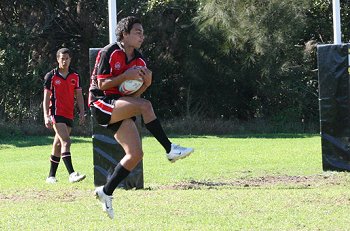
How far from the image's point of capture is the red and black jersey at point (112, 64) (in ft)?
27.7

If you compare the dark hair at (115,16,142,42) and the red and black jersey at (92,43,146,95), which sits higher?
the dark hair at (115,16,142,42)

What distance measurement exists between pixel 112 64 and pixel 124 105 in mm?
482

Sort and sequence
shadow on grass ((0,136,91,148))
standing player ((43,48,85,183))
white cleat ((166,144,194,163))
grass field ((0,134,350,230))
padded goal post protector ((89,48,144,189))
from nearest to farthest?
white cleat ((166,144,194,163)) → grass field ((0,134,350,230)) → padded goal post protector ((89,48,144,189)) → standing player ((43,48,85,183)) → shadow on grass ((0,136,91,148))

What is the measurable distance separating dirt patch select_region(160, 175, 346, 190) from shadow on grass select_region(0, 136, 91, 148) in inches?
508

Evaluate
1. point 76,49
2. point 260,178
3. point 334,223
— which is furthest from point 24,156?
point 334,223

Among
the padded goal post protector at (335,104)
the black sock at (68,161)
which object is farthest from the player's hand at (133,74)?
the padded goal post protector at (335,104)

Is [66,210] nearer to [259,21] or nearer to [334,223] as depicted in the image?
[334,223]

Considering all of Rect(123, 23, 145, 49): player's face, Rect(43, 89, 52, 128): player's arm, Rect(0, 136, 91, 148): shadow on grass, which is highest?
Rect(123, 23, 145, 49): player's face

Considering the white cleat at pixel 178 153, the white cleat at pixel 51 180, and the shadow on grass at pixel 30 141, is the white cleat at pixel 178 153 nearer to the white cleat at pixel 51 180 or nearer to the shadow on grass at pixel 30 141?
the white cleat at pixel 51 180

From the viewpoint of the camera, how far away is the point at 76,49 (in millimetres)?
31750

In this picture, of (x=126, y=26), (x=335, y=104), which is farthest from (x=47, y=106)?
(x=126, y=26)

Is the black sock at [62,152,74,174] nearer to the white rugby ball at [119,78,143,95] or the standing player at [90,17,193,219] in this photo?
the standing player at [90,17,193,219]

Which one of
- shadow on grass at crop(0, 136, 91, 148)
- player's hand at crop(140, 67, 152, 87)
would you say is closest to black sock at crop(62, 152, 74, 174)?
player's hand at crop(140, 67, 152, 87)

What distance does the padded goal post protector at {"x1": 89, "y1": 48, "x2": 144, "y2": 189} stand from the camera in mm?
12125
